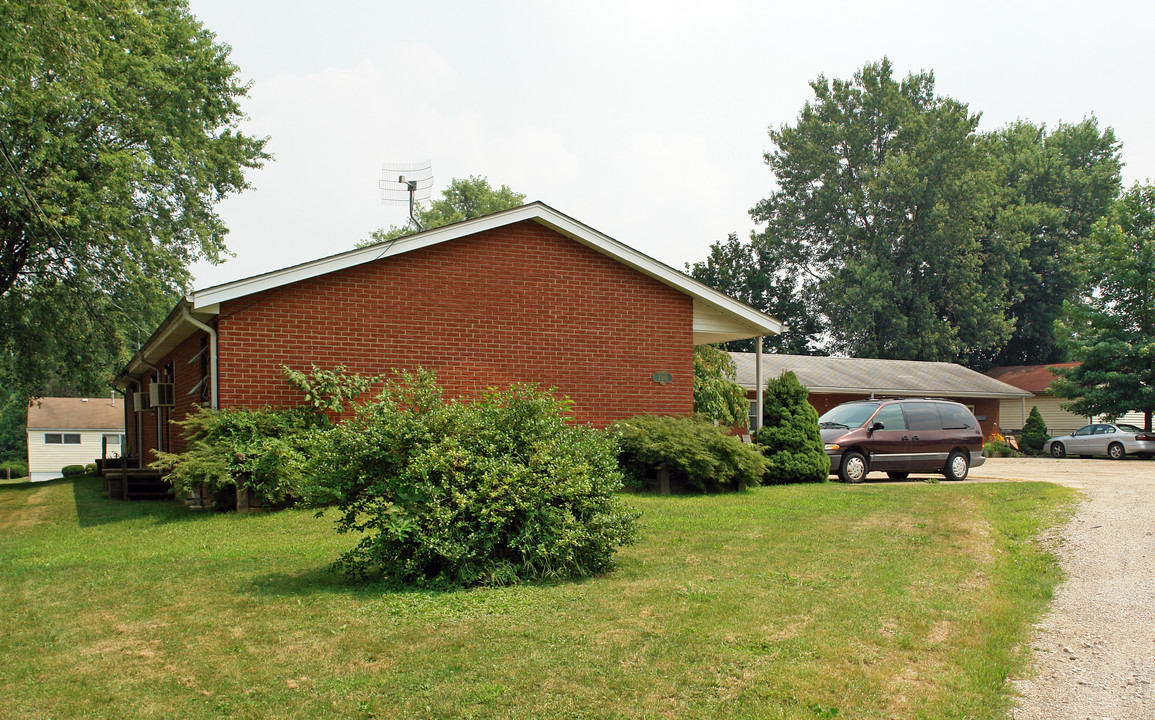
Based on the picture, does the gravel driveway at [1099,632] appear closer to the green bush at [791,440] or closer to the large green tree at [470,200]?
the green bush at [791,440]

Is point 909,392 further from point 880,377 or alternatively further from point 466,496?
point 466,496

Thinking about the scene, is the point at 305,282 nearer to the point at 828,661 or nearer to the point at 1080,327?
the point at 828,661

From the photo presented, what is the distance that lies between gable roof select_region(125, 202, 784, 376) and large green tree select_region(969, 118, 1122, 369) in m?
42.1

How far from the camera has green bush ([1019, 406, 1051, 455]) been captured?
36.8 m

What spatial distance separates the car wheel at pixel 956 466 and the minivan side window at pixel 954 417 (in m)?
0.59

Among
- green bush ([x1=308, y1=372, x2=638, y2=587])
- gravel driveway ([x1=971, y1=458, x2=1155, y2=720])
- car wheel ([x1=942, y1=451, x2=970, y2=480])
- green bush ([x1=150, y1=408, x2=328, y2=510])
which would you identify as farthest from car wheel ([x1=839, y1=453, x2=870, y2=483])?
green bush ([x1=308, y1=372, x2=638, y2=587])

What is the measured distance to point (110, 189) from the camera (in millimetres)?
22328

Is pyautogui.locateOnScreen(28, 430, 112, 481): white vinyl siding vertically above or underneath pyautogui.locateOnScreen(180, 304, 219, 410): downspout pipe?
underneath

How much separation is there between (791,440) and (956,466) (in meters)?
4.48

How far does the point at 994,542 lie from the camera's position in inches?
374

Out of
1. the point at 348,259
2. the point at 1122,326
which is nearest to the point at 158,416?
the point at 348,259

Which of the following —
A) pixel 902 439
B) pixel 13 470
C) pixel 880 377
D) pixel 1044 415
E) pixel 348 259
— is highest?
pixel 348 259

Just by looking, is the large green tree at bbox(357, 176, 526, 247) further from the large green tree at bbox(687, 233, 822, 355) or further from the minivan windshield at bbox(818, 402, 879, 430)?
the minivan windshield at bbox(818, 402, 879, 430)

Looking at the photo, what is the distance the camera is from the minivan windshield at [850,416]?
17639 millimetres
